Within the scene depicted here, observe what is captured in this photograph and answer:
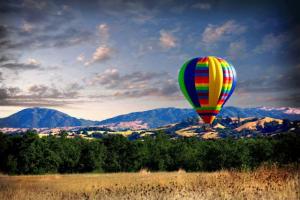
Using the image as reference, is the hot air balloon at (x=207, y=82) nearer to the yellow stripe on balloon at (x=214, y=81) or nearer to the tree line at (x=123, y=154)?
the yellow stripe on balloon at (x=214, y=81)

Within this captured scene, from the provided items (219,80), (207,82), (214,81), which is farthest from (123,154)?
(219,80)

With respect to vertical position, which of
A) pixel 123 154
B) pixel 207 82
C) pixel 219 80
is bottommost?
pixel 123 154

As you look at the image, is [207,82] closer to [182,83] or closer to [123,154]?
[182,83]

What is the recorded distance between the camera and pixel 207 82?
36.2 metres

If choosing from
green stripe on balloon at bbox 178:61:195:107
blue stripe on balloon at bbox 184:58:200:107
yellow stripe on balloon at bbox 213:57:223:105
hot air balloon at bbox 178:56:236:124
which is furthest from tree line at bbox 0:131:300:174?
yellow stripe on balloon at bbox 213:57:223:105

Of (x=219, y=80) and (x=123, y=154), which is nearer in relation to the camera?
(x=219, y=80)

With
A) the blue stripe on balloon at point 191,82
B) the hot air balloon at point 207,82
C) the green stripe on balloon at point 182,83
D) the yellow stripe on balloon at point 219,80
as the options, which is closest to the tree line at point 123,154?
the hot air balloon at point 207,82

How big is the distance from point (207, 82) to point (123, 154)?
33607 millimetres

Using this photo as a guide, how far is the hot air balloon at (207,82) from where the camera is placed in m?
36.2

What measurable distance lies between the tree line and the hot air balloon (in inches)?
950

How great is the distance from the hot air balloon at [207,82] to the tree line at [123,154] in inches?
950

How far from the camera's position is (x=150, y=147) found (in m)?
68.7

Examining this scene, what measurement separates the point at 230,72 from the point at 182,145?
30.8 m

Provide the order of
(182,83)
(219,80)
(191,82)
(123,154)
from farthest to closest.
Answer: (123,154) < (182,83) < (191,82) < (219,80)
